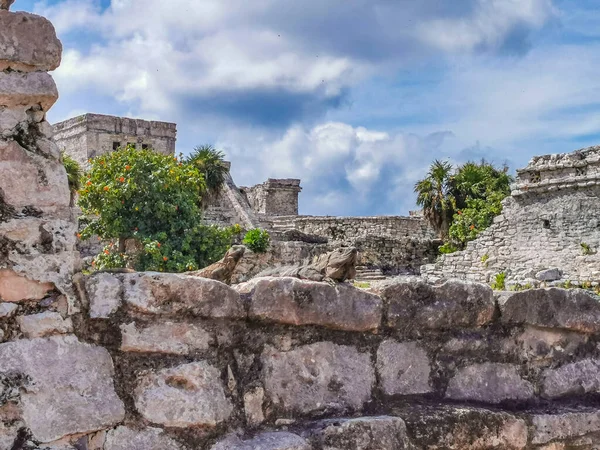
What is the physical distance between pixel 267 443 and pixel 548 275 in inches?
744

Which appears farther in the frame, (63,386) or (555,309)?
(555,309)

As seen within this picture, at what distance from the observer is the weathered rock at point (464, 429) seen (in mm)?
3086

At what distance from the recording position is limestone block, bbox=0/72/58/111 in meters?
2.72

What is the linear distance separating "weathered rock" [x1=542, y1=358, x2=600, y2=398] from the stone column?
197cm

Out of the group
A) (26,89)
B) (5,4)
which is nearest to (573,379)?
(26,89)

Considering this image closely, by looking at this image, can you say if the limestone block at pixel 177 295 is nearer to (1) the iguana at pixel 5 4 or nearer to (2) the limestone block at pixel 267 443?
(2) the limestone block at pixel 267 443

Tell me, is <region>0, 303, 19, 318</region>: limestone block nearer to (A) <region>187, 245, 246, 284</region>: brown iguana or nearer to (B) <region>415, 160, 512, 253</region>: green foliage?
(A) <region>187, 245, 246, 284</region>: brown iguana

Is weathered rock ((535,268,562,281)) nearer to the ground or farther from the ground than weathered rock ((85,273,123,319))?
farther from the ground

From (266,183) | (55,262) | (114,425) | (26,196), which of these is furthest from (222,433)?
(266,183)

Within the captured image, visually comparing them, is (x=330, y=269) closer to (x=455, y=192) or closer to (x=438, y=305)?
(x=438, y=305)

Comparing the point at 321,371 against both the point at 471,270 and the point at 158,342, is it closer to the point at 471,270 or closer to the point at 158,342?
the point at 158,342

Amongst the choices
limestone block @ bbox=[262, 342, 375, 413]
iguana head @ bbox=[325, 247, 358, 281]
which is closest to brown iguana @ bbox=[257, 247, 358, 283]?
iguana head @ bbox=[325, 247, 358, 281]

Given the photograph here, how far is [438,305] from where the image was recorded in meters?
3.32

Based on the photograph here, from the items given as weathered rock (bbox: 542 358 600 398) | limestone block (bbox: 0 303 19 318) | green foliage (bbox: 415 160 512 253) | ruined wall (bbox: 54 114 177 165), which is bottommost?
weathered rock (bbox: 542 358 600 398)
